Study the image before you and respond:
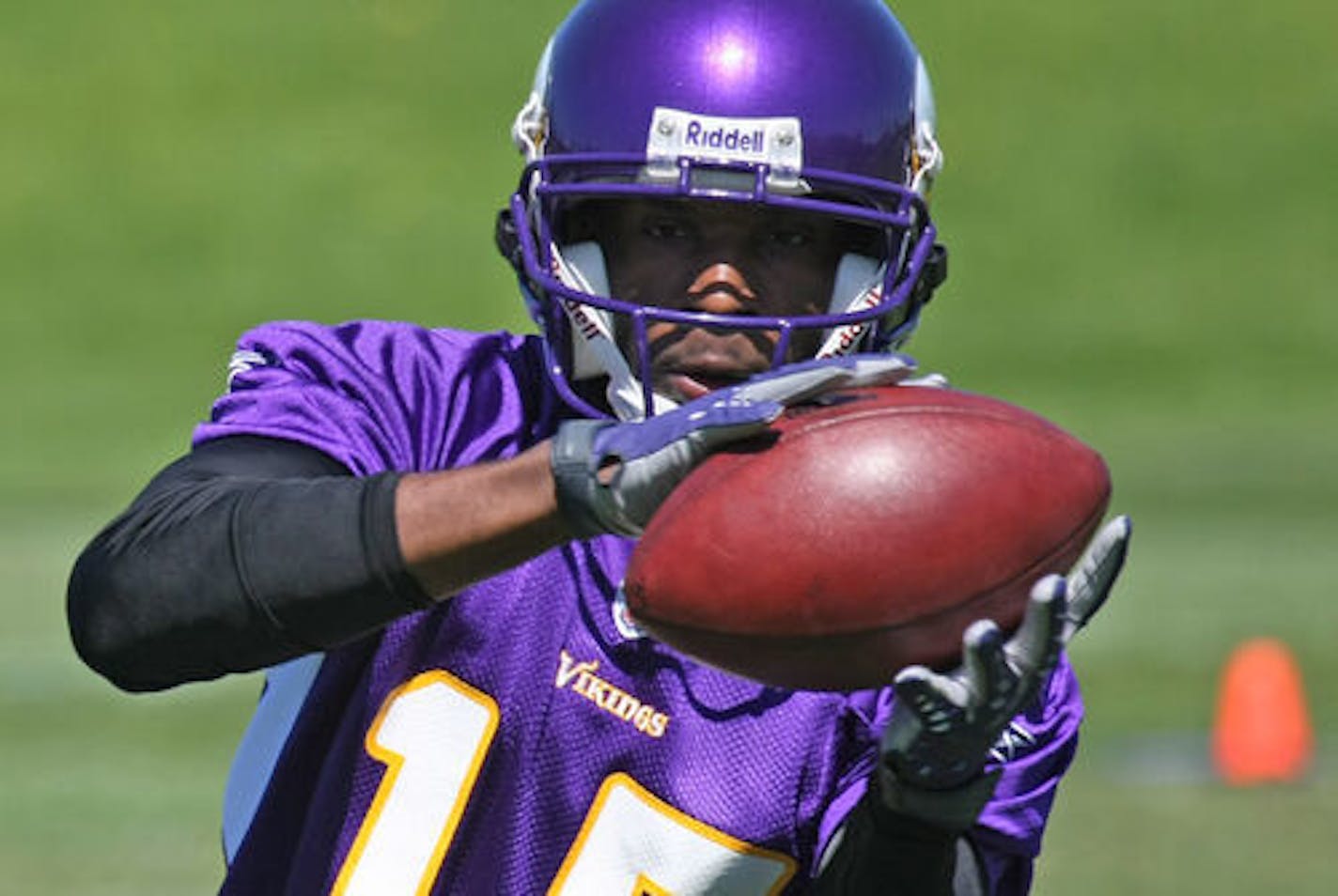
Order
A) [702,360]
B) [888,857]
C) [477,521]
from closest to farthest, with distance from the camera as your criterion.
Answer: [477,521]
[888,857]
[702,360]

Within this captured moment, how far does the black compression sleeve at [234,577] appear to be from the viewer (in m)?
3.23

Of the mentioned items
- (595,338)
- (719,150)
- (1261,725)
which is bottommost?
(1261,725)

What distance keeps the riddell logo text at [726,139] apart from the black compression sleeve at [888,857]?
30.9 inches

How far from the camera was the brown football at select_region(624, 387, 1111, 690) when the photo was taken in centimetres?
311

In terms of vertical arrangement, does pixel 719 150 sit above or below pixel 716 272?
above

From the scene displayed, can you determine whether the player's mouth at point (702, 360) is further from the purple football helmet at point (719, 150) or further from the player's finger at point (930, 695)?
the player's finger at point (930, 695)

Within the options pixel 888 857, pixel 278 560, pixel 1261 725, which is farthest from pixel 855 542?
pixel 1261 725

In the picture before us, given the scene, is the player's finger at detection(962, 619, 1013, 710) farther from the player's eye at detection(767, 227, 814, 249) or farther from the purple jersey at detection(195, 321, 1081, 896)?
the player's eye at detection(767, 227, 814, 249)

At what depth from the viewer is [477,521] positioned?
3180mm

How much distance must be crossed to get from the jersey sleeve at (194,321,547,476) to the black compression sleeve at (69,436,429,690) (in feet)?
0.49

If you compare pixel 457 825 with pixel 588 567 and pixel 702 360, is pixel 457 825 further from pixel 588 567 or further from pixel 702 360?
pixel 702 360

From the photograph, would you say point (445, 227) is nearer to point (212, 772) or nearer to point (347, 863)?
point (212, 772)

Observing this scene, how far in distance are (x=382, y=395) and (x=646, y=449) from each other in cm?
69

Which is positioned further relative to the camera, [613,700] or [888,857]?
[613,700]
